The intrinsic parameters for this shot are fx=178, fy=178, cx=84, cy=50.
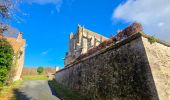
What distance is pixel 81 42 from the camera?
139 ft

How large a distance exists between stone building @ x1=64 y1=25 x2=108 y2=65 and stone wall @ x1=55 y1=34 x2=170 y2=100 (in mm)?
25304

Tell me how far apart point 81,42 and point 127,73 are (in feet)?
107

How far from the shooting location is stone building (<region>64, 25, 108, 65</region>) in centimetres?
4009

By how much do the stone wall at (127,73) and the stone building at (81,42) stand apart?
25.3 metres

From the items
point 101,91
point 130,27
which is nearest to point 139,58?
point 101,91

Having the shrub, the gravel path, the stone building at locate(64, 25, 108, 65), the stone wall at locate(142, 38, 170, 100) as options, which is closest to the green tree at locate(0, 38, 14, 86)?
the gravel path

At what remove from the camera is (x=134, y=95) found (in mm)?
9039

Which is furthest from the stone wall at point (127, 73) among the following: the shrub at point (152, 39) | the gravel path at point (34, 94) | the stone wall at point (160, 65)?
the gravel path at point (34, 94)

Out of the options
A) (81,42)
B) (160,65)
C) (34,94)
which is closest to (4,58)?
(34,94)

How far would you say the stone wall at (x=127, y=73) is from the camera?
8.44 meters

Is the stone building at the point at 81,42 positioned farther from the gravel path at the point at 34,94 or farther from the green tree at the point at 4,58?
the green tree at the point at 4,58

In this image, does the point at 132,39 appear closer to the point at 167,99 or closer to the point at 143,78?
the point at 143,78

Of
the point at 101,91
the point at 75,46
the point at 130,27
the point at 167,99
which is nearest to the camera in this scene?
the point at 167,99

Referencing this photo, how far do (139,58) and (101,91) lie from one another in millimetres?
4365
